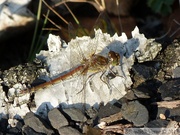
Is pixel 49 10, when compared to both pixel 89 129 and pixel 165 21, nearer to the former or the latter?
pixel 165 21

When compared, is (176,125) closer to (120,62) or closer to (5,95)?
(120,62)

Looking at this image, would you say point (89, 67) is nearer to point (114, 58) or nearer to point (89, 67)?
point (89, 67)

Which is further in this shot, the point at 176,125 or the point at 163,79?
the point at 163,79

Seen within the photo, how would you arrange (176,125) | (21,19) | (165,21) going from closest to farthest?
(176,125)
(21,19)
(165,21)

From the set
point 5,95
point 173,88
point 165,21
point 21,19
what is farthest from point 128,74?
point 165,21

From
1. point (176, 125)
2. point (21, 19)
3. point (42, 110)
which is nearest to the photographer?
point (176, 125)

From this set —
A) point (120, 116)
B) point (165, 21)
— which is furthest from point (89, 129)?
point (165, 21)

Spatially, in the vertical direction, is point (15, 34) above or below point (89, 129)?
above

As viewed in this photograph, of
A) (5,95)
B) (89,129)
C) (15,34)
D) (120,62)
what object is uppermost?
(15,34)

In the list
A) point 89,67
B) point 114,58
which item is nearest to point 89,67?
point 89,67
